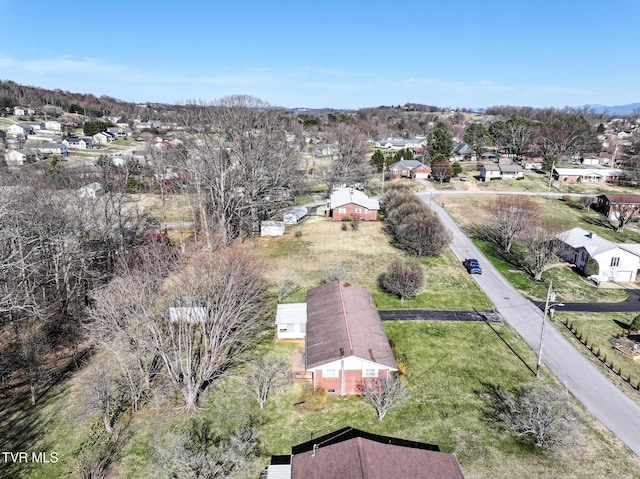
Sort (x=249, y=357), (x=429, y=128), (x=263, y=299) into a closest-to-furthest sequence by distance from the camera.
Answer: (x=249, y=357) → (x=263, y=299) → (x=429, y=128)

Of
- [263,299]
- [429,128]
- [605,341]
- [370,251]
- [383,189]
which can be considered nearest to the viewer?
[605,341]

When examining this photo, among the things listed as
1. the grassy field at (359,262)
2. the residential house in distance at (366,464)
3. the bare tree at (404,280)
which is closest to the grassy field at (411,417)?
the bare tree at (404,280)

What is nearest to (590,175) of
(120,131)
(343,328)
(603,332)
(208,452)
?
(603,332)

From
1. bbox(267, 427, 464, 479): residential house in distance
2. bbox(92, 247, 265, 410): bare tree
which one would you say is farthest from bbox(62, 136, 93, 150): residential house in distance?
bbox(267, 427, 464, 479): residential house in distance

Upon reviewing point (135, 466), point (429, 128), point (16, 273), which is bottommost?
point (135, 466)

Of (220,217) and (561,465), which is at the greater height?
(220,217)

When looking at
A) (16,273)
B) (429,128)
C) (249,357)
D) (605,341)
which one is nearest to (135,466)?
(249,357)

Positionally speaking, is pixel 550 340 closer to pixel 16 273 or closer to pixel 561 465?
pixel 561 465
